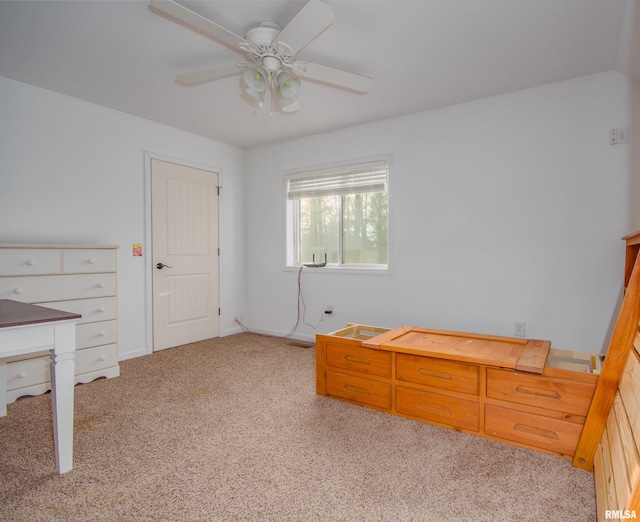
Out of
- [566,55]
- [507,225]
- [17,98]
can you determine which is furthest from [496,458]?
[17,98]

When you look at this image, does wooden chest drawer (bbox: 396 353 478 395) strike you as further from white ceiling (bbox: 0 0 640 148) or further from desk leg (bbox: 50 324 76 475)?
white ceiling (bbox: 0 0 640 148)

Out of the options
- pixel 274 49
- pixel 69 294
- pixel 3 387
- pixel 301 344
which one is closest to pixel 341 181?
pixel 301 344

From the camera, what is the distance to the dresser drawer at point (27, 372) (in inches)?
95.2

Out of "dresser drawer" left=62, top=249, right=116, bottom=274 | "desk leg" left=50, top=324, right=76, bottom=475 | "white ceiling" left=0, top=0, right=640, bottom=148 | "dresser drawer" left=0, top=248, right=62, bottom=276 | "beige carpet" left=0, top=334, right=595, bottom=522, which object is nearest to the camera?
"beige carpet" left=0, top=334, right=595, bottom=522

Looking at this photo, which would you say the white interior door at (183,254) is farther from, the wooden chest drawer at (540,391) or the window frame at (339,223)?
the wooden chest drawer at (540,391)

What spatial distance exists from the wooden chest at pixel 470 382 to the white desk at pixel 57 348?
142 cm

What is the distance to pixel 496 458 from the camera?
1.71 meters

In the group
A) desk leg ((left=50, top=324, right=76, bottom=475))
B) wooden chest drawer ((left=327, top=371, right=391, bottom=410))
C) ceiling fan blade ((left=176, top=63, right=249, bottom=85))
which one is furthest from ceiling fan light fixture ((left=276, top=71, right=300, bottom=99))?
wooden chest drawer ((left=327, top=371, right=391, bottom=410))

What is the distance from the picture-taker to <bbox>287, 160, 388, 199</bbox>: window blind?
3.65 metres

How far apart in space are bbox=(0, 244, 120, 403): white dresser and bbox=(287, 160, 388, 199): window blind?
209 centimetres

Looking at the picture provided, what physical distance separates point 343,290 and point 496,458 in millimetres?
2286

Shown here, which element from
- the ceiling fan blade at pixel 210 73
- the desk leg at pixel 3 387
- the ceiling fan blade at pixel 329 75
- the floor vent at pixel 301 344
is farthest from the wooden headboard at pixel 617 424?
the desk leg at pixel 3 387

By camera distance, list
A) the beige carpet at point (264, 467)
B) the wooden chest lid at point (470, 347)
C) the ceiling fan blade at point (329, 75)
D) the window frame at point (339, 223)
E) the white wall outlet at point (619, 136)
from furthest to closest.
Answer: the window frame at point (339, 223), the white wall outlet at point (619, 136), the ceiling fan blade at point (329, 75), the wooden chest lid at point (470, 347), the beige carpet at point (264, 467)

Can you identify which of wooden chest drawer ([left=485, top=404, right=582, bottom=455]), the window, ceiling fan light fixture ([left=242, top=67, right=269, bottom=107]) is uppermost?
ceiling fan light fixture ([left=242, top=67, right=269, bottom=107])
